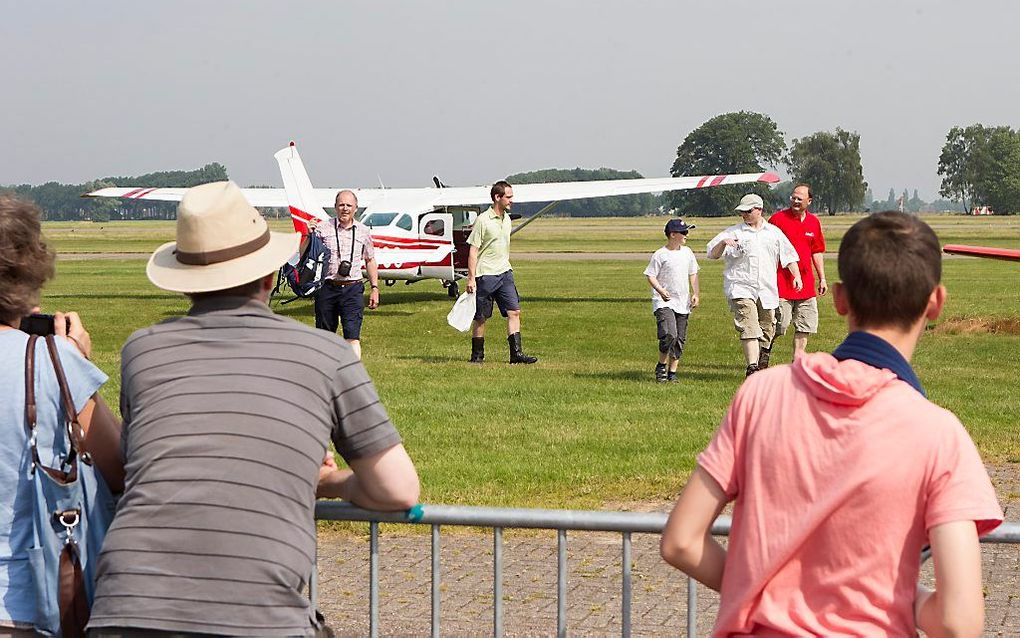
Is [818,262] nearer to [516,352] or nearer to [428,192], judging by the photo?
[516,352]

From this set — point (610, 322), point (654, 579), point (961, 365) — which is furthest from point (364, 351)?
point (654, 579)

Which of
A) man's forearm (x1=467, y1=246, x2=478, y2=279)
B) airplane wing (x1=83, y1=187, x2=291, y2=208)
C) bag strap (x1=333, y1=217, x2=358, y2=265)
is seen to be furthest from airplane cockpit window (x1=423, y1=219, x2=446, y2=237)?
bag strap (x1=333, y1=217, x2=358, y2=265)

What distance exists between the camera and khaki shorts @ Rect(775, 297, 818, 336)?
13.4 m

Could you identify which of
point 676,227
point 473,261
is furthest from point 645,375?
point 473,261

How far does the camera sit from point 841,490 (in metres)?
2.27

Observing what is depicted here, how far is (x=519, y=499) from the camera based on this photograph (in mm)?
8086

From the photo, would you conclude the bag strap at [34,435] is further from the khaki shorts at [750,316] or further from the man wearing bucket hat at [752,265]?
the khaki shorts at [750,316]

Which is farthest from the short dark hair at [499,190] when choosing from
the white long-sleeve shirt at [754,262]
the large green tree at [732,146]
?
the large green tree at [732,146]

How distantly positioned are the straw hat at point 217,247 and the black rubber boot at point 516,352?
1245 cm

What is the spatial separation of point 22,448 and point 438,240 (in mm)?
24414

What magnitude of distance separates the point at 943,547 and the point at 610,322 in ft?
65.0

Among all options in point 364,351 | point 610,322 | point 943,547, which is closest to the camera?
point 943,547

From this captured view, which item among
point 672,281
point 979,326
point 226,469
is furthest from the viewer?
point 979,326

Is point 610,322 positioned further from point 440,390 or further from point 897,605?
point 897,605
